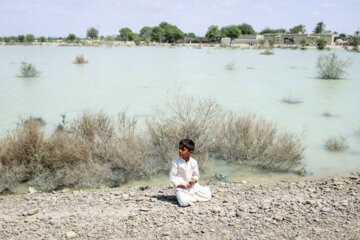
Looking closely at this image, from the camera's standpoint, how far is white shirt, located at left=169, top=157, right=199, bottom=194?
433 centimetres

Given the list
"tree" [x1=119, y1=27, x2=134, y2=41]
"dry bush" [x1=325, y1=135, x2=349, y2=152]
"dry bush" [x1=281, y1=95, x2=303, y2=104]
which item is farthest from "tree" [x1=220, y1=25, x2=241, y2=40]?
"dry bush" [x1=325, y1=135, x2=349, y2=152]

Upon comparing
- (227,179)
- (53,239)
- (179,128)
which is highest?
(179,128)

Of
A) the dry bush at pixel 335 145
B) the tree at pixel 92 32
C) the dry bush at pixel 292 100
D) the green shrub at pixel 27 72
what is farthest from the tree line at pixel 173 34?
the dry bush at pixel 335 145

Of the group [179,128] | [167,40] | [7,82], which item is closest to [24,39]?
[167,40]

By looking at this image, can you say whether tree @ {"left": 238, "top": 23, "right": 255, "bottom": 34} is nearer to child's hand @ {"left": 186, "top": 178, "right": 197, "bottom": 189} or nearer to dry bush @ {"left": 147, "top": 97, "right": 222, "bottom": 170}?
dry bush @ {"left": 147, "top": 97, "right": 222, "bottom": 170}

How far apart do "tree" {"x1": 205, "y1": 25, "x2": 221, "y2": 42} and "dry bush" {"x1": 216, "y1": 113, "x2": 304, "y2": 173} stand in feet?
353

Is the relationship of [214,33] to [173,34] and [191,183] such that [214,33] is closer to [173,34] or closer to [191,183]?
[173,34]

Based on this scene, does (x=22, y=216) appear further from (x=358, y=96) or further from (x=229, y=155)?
(x=358, y=96)

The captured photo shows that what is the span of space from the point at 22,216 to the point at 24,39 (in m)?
124

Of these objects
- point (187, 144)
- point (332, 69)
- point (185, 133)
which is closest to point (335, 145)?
point (185, 133)

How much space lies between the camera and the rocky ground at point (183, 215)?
12.3 ft

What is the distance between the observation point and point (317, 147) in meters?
8.59

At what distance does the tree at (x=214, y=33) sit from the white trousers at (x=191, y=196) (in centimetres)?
11053

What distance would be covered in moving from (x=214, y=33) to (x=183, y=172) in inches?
Answer: 4370
